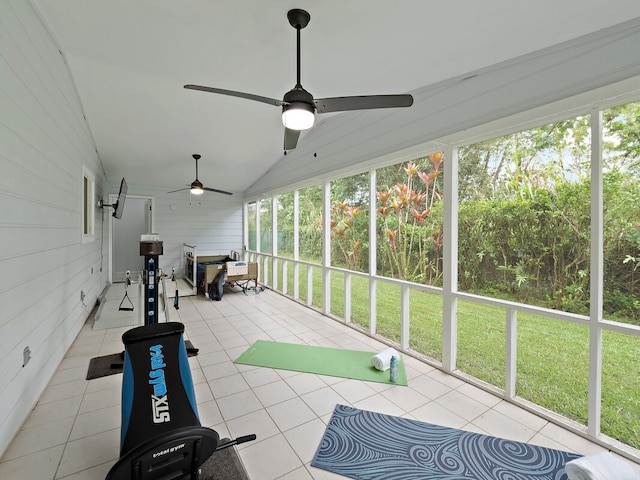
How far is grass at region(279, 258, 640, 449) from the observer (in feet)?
7.02

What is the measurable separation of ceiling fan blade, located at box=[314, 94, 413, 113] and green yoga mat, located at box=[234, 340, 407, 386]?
8.34ft

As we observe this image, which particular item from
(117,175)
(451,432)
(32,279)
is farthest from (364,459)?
(117,175)

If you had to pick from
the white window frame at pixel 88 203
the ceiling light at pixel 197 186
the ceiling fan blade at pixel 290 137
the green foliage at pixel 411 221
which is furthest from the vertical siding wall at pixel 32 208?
the green foliage at pixel 411 221

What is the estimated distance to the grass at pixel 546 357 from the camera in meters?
2.14

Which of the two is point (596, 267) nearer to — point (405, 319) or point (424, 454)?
point (424, 454)

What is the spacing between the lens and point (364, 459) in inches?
77.4

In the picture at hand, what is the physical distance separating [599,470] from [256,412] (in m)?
2.20

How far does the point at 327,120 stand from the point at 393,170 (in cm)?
163

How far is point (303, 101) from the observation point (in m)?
2.03

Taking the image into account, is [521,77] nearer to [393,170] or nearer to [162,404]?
[393,170]

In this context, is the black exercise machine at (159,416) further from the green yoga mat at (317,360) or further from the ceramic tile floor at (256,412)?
the green yoga mat at (317,360)

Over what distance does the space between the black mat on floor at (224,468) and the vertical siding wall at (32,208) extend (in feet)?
4.42

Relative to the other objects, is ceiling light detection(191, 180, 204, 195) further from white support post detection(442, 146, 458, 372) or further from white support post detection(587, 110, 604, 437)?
white support post detection(587, 110, 604, 437)

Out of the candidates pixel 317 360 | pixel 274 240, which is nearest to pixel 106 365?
pixel 317 360
